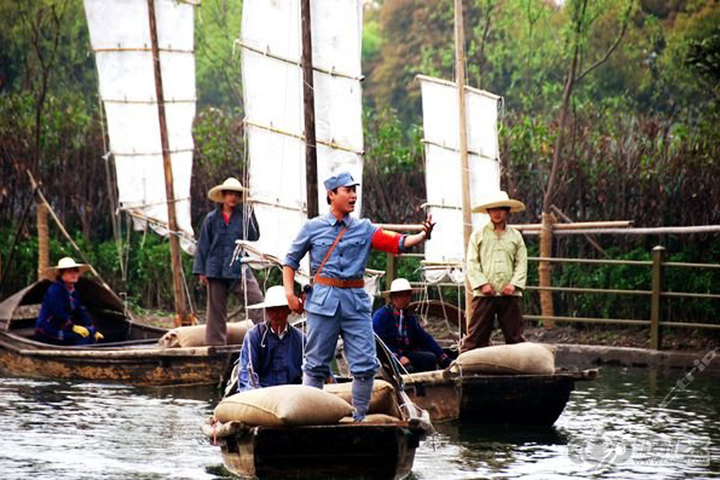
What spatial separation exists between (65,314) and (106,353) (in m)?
1.20

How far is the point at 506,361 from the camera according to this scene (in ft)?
42.2

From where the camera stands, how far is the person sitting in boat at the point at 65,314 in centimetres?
1675

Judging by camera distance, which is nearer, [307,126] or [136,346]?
[307,126]

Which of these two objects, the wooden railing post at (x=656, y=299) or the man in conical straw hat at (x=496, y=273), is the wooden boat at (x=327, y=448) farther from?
the wooden railing post at (x=656, y=299)

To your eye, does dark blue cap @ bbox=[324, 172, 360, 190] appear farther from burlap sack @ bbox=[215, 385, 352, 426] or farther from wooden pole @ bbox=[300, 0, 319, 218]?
wooden pole @ bbox=[300, 0, 319, 218]

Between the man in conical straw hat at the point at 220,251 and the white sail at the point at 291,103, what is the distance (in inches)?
18.7

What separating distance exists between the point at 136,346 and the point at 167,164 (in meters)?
2.30

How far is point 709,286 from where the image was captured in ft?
61.2

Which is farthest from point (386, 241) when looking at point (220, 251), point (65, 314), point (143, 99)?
point (143, 99)

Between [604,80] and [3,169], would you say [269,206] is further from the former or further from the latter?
[604,80]

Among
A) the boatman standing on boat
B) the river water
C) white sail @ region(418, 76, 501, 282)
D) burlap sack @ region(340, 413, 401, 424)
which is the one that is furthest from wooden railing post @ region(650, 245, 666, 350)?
the boatman standing on boat

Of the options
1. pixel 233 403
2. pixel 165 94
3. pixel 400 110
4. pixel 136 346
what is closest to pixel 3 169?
pixel 165 94

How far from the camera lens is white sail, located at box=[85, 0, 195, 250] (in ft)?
62.1

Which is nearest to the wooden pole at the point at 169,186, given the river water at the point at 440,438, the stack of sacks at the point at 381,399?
the river water at the point at 440,438
